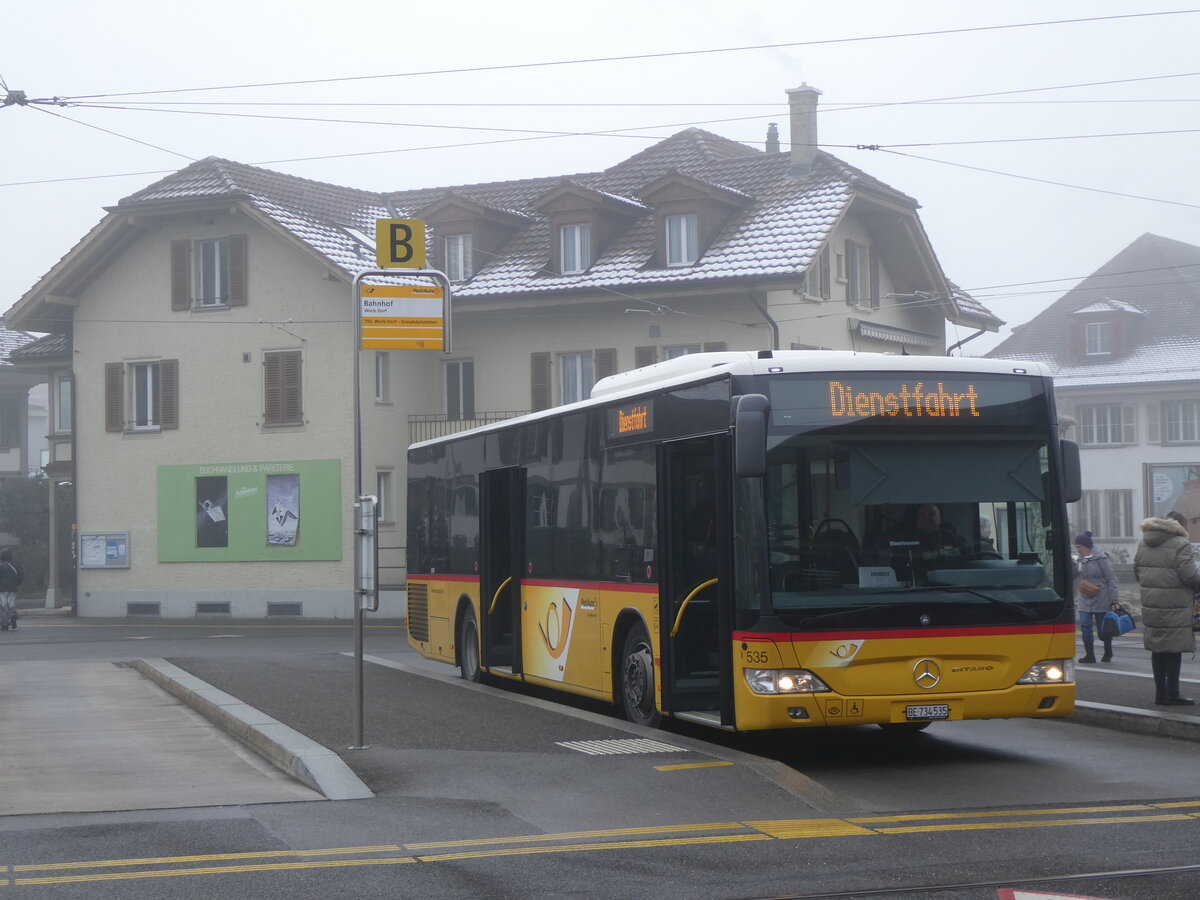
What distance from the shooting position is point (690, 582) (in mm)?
11977

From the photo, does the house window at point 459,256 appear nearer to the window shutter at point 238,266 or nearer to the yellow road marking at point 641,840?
the window shutter at point 238,266

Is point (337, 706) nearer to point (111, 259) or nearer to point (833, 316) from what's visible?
point (833, 316)

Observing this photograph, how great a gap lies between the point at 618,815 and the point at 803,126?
33.2m

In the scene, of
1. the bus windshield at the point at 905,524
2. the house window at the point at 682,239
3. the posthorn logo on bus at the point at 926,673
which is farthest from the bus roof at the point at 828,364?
the house window at the point at 682,239

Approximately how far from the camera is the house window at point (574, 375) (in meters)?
38.5

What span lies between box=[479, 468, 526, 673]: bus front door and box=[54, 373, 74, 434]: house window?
2950cm

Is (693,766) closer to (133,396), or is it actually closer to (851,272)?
(851,272)

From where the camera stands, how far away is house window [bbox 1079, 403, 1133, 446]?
205 feet

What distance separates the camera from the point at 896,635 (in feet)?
34.8

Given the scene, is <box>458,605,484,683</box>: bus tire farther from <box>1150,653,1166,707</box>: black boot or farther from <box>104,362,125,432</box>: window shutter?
<box>104,362,125,432</box>: window shutter

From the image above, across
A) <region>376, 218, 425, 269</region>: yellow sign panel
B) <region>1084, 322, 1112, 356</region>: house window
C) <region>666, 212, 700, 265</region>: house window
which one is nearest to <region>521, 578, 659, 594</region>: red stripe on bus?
<region>376, 218, 425, 269</region>: yellow sign panel

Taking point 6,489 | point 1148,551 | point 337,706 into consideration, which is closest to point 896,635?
point 1148,551

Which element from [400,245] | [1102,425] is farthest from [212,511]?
[1102,425]

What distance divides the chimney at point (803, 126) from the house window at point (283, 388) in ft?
40.1
